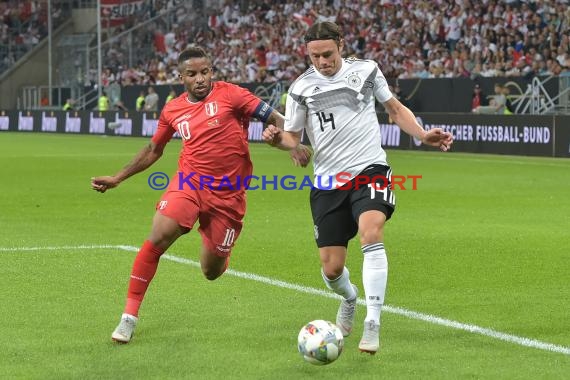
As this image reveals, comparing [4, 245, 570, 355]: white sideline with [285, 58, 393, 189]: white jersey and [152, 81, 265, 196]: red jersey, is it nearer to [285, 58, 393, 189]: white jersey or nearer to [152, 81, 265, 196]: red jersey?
[285, 58, 393, 189]: white jersey

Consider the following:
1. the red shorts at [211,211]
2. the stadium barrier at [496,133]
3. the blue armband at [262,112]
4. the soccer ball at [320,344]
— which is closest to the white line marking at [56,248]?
the red shorts at [211,211]

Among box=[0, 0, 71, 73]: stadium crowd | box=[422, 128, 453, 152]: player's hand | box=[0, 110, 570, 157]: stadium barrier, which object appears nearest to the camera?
box=[422, 128, 453, 152]: player's hand

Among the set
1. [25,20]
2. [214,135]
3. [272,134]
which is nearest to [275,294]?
[214,135]

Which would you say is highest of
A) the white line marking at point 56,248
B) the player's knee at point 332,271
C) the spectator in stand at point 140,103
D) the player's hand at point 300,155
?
the player's hand at point 300,155

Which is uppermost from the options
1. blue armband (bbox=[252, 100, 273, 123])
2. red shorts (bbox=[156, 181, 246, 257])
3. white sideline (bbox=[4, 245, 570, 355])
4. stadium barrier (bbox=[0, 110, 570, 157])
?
blue armband (bbox=[252, 100, 273, 123])

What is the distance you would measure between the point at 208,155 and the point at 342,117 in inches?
40.1

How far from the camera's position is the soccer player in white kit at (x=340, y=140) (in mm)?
7553

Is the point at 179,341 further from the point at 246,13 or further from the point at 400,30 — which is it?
the point at 246,13

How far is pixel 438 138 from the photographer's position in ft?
25.0

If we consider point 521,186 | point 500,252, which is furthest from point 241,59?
point 500,252

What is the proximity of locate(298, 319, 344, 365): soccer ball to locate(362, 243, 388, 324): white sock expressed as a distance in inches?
20.4

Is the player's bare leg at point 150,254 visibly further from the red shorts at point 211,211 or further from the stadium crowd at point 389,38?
the stadium crowd at point 389,38

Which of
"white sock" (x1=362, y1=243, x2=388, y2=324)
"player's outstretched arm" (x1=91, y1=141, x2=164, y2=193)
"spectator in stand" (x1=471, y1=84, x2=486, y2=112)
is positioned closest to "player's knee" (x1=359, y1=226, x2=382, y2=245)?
"white sock" (x1=362, y1=243, x2=388, y2=324)

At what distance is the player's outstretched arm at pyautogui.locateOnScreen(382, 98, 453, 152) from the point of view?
7.55 m
